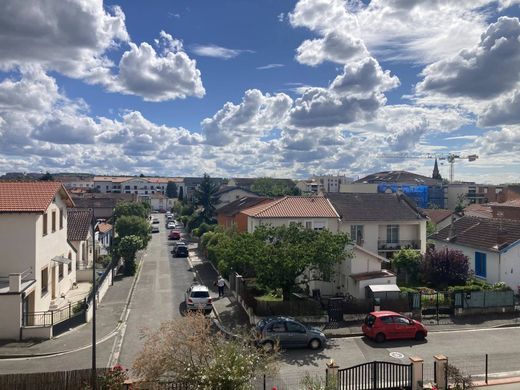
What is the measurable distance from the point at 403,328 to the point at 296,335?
5.17 meters

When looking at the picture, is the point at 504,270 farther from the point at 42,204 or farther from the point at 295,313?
the point at 42,204

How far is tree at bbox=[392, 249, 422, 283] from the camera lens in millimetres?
33844

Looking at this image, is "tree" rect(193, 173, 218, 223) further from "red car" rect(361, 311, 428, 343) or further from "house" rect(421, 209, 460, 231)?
"red car" rect(361, 311, 428, 343)

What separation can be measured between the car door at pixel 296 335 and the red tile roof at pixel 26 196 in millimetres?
13499

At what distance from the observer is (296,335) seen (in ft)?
64.8

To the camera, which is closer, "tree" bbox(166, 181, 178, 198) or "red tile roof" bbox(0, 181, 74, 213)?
"red tile roof" bbox(0, 181, 74, 213)

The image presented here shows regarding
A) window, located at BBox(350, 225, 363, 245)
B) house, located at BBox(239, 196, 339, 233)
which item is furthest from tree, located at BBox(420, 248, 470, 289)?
house, located at BBox(239, 196, 339, 233)

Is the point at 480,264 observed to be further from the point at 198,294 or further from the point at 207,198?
the point at 207,198

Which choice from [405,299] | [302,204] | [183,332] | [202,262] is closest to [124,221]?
[202,262]

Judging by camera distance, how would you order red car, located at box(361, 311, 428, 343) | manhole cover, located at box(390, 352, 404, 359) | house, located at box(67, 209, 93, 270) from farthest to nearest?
house, located at box(67, 209, 93, 270) < red car, located at box(361, 311, 428, 343) < manhole cover, located at box(390, 352, 404, 359)

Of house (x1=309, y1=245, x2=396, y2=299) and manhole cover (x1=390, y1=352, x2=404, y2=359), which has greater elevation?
house (x1=309, y1=245, x2=396, y2=299)

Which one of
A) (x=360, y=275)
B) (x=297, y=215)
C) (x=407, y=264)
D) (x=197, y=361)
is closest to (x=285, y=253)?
(x=360, y=275)

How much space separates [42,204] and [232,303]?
12.1 metres

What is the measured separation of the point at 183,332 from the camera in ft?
42.9
